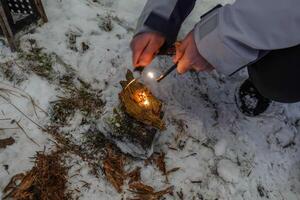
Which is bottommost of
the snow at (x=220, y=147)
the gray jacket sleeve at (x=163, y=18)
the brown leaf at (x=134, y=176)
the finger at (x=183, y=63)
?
the snow at (x=220, y=147)

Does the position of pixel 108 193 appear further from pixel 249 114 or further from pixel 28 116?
pixel 249 114

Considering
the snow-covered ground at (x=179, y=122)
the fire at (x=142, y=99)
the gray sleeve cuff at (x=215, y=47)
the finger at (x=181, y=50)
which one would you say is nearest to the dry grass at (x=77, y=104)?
the snow-covered ground at (x=179, y=122)

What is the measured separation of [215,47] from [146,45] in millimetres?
412

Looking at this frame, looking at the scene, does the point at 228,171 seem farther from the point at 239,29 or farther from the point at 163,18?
the point at 163,18

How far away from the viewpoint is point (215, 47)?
203cm

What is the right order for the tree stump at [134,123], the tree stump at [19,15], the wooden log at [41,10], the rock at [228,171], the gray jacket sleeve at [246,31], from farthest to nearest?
the wooden log at [41,10] → the tree stump at [19,15] → the rock at [228,171] → the tree stump at [134,123] → the gray jacket sleeve at [246,31]

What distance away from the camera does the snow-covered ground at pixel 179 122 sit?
7.70 feet

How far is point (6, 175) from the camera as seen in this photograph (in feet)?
7.06

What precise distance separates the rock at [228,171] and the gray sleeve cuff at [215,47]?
2.38 ft

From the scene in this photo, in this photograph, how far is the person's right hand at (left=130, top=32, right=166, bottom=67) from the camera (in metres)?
2.12

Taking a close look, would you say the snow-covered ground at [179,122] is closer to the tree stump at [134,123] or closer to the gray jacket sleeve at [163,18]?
the tree stump at [134,123]

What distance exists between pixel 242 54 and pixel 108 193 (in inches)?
46.1

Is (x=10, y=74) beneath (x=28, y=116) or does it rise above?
above

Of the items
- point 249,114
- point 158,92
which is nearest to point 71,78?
point 158,92
